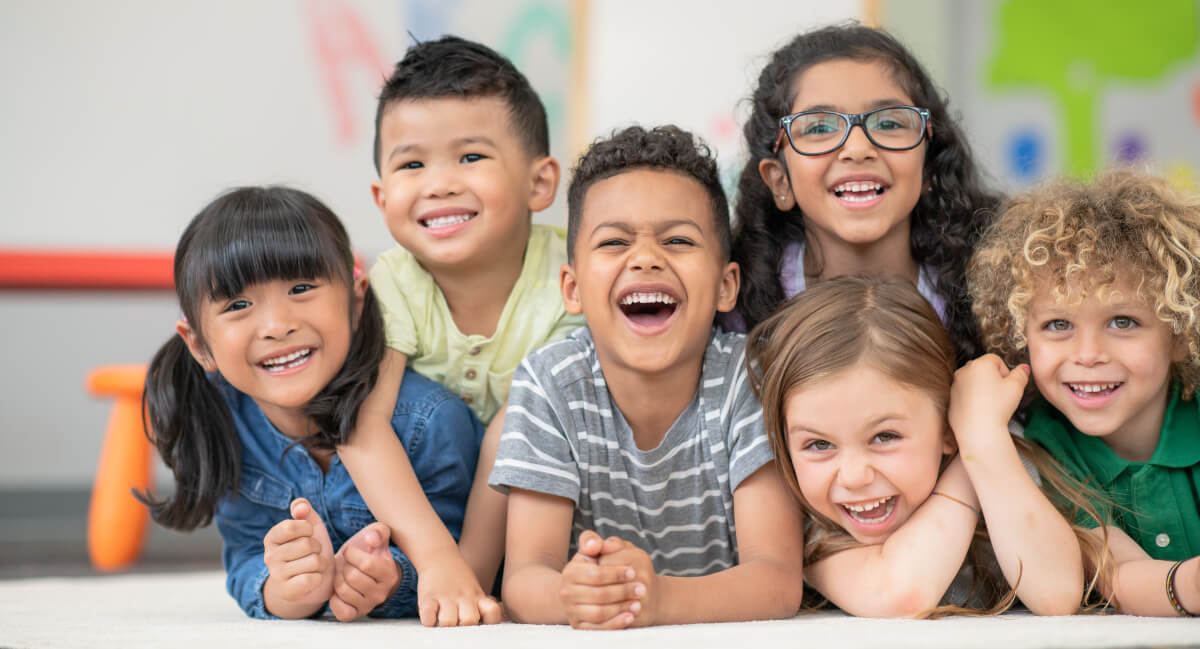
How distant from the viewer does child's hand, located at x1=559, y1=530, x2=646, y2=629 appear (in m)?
1.06

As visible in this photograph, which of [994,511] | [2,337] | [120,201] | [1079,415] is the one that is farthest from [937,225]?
[2,337]

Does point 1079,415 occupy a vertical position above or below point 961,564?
above

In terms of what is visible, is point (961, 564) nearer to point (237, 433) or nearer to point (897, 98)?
point (897, 98)

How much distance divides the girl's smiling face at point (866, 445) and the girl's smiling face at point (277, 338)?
63cm

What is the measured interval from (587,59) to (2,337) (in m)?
2.03

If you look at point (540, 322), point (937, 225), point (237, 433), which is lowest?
point (237, 433)

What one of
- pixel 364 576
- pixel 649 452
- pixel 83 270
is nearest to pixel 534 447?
pixel 649 452

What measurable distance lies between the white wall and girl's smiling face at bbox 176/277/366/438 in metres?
2.03

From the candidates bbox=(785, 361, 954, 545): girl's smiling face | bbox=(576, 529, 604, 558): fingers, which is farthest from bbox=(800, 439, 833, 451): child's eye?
bbox=(576, 529, 604, 558): fingers

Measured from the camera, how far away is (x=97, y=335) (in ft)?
11.2

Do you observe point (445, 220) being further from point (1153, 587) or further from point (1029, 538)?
point (1153, 587)

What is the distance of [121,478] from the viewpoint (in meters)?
2.49

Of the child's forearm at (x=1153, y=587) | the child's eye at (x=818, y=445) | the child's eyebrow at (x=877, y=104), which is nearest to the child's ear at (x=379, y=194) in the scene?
the child's eyebrow at (x=877, y=104)

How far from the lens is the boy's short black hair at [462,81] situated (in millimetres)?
1631
